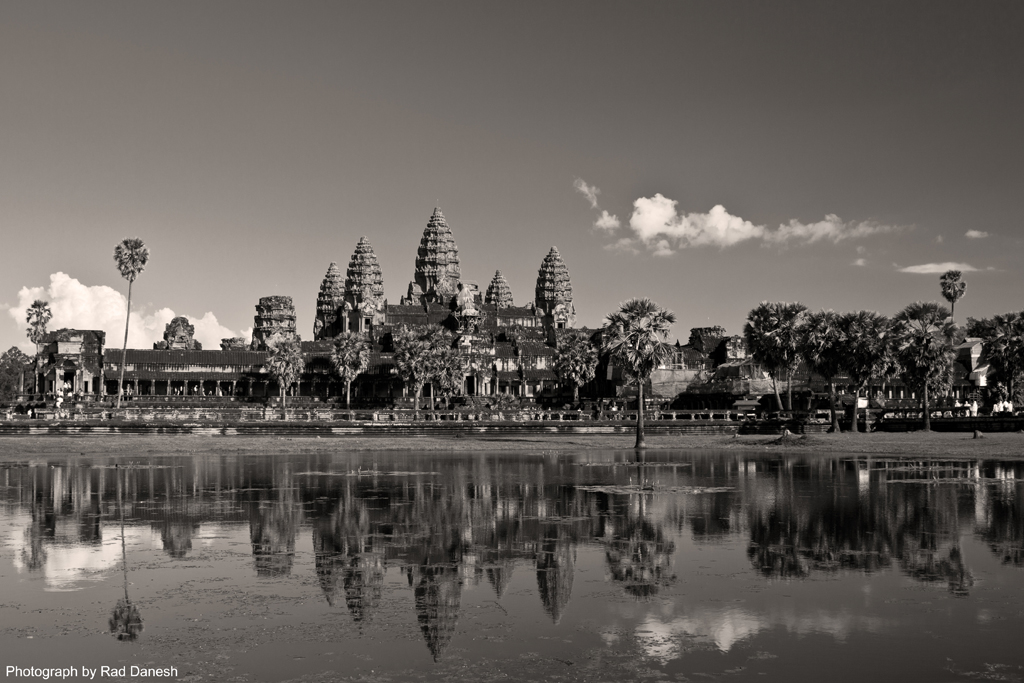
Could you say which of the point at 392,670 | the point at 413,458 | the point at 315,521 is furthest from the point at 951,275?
the point at 392,670

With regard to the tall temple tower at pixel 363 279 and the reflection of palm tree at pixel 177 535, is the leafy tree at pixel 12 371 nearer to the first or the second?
the tall temple tower at pixel 363 279

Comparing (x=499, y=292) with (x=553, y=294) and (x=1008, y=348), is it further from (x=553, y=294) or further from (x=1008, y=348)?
(x=1008, y=348)

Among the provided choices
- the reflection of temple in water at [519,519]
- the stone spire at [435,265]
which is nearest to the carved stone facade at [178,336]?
the stone spire at [435,265]

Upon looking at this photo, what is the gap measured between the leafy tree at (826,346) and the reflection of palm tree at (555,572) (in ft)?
174

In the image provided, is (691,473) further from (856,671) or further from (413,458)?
(856,671)

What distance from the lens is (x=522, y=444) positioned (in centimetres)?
6103

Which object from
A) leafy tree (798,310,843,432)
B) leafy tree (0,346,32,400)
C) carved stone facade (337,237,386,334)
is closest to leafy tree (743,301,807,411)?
leafy tree (798,310,843,432)

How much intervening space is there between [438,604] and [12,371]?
127 metres

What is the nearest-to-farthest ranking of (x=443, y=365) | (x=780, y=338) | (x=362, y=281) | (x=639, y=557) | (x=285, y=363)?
1. (x=639, y=557)
2. (x=780, y=338)
3. (x=443, y=365)
4. (x=285, y=363)
5. (x=362, y=281)

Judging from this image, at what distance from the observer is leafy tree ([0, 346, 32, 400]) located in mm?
116744

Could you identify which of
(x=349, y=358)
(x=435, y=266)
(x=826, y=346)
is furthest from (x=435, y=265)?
(x=826, y=346)

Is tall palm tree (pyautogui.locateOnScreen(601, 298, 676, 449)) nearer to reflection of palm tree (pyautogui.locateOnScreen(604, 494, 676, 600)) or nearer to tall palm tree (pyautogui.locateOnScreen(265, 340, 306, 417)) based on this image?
→ reflection of palm tree (pyautogui.locateOnScreen(604, 494, 676, 600))

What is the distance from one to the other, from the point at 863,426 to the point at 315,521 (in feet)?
192

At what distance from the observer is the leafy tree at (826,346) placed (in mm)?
71125
